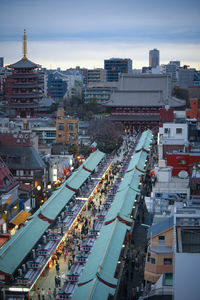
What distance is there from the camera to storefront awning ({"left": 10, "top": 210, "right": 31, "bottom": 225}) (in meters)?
25.6

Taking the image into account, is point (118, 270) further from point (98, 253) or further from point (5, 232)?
point (5, 232)

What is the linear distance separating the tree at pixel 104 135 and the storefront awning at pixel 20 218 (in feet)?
74.1

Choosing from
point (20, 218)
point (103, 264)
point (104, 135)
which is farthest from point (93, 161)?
point (103, 264)

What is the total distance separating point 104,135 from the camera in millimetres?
51469

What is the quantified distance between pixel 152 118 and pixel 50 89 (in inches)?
1482

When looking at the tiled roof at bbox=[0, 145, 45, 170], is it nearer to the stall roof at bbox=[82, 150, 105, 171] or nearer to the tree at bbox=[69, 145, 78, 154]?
the stall roof at bbox=[82, 150, 105, 171]

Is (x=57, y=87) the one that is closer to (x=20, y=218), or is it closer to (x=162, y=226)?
(x=20, y=218)

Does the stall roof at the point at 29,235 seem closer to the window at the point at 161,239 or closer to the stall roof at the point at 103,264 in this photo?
the stall roof at the point at 103,264

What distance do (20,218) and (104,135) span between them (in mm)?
26094

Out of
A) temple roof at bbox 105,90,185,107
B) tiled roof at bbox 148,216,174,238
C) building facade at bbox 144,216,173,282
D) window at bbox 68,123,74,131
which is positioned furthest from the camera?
Answer: temple roof at bbox 105,90,185,107

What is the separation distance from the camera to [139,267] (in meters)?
21.1

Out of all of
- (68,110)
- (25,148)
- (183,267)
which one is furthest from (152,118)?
(183,267)

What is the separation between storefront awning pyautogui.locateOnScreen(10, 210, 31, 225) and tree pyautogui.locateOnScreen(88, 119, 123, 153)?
74.1 feet

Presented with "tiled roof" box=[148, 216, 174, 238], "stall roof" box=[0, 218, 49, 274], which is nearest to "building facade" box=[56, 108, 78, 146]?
"stall roof" box=[0, 218, 49, 274]
